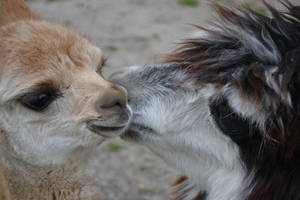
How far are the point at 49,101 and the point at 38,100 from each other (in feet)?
0.19

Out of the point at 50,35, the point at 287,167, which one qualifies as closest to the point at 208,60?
the point at 287,167

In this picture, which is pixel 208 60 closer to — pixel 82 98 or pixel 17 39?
pixel 82 98

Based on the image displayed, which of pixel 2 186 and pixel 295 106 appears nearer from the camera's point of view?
pixel 295 106

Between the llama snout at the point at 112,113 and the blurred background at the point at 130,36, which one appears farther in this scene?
A: the blurred background at the point at 130,36

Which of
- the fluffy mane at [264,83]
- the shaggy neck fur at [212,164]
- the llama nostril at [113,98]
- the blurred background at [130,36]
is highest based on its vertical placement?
the fluffy mane at [264,83]

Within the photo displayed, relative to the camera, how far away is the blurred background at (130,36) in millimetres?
4672

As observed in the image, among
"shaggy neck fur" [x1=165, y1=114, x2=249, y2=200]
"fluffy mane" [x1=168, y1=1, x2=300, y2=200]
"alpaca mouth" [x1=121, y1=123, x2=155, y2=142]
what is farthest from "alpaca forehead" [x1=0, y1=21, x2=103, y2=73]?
"shaggy neck fur" [x1=165, y1=114, x2=249, y2=200]

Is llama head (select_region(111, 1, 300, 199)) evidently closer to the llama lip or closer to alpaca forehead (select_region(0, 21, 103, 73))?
the llama lip

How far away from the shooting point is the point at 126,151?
4984 mm

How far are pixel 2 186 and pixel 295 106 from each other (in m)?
1.62

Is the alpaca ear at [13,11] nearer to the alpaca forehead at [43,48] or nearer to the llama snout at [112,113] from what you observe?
the alpaca forehead at [43,48]

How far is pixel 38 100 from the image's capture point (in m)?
2.40

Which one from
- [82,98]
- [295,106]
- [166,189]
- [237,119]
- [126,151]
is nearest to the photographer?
[295,106]

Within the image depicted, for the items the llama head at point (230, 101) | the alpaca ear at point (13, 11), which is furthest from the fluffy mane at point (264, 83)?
the alpaca ear at point (13, 11)
